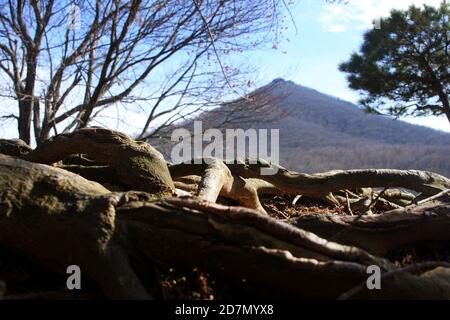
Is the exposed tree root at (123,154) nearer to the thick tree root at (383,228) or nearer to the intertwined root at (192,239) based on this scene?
the intertwined root at (192,239)

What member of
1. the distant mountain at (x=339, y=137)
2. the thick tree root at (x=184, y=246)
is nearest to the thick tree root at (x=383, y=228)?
the thick tree root at (x=184, y=246)

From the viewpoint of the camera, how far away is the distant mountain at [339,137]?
12209mm

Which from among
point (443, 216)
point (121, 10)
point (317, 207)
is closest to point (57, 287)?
point (443, 216)

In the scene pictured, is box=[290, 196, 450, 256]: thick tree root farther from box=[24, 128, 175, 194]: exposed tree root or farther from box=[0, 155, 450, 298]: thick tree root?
box=[24, 128, 175, 194]: exposed tree root

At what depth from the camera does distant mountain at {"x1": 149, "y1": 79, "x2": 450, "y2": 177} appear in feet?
40.1

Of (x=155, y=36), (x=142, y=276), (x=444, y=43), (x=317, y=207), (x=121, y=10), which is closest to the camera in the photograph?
(x=142, y=276)

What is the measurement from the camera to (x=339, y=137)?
3025cm

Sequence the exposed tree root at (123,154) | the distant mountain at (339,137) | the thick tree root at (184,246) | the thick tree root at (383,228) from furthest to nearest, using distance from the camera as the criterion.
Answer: the distant mountain at (339,137) < the exposed tree root at (123,154) < the thick tree root at (383,228) < the thick tree root at (184,246)

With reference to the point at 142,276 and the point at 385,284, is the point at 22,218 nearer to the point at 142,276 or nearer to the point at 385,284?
the point at 142,276

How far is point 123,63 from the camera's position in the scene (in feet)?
20.7

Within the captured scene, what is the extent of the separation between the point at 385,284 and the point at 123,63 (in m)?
5.54

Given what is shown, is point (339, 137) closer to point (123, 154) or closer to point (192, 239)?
point (123, 154)

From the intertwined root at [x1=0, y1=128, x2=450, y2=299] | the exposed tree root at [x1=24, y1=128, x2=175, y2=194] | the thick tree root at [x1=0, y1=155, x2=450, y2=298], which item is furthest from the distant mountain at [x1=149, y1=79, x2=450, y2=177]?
the thick tree root at [x1=0, y1=155, x2=450, y2=298]

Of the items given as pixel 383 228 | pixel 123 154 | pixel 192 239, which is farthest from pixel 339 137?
pixel 192 239
